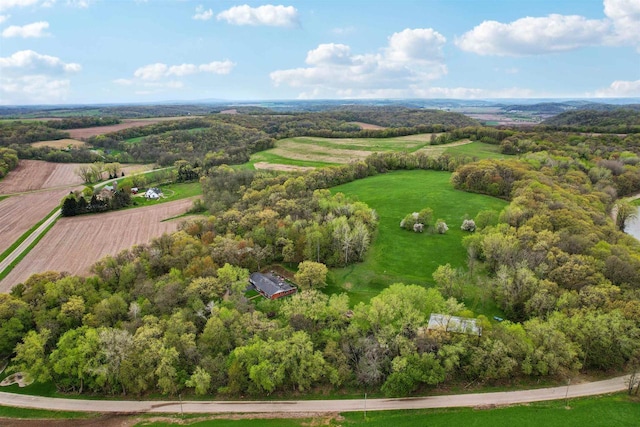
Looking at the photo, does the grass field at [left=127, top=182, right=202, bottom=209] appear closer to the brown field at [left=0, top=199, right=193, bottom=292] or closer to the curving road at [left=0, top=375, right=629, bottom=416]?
the brown field at [left=0, top=199, right=193, bottom=292]

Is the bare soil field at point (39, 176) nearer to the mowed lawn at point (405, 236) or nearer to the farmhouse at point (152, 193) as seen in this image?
the farmhouse at point (152, 193)

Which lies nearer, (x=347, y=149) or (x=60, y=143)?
(x=347, y=149)

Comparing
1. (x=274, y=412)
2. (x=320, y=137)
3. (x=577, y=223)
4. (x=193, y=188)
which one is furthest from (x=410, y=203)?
(x=320, y=137)

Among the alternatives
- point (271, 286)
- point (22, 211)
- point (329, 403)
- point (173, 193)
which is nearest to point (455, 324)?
point (329, 403)

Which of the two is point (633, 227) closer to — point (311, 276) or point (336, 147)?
point (311, 276)

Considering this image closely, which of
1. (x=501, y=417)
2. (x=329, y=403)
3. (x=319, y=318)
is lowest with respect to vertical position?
(x=329, y=403)
